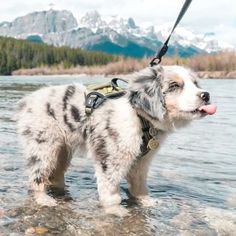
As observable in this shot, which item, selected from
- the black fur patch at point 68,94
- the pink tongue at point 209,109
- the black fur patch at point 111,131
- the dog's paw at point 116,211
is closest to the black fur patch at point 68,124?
the black fur patch at point 68,94

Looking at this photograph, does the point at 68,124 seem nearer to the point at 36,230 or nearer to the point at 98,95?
the point at 98,95

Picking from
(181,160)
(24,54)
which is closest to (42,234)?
(181,160)

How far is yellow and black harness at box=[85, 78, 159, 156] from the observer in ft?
18.6

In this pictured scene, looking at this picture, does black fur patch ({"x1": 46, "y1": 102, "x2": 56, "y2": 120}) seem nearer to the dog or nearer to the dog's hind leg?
the dog

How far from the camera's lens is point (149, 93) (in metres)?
5.45

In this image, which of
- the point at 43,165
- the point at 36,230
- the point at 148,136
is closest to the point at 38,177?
the point at 43,165

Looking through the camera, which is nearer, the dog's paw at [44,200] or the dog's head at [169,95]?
the dog's head at [169,95]

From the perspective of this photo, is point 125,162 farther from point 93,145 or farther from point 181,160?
point 181,160

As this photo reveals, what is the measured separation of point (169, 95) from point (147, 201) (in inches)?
66.8

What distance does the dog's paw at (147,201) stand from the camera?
6398 millimetres

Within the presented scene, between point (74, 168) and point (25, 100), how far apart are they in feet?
7.37

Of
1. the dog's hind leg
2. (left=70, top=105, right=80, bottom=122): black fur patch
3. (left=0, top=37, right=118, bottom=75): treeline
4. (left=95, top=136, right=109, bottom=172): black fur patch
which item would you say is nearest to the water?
the dog's hind leg

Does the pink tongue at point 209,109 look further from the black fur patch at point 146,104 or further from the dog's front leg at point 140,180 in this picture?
the dog's front leg at point 140,180

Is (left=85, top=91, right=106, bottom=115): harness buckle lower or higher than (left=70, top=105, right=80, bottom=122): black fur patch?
higher
